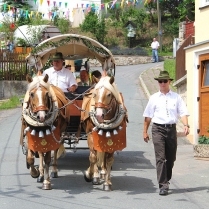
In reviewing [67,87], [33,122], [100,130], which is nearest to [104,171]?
[100,130]

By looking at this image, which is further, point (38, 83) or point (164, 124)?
point (38, 83)

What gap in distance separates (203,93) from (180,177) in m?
4.70

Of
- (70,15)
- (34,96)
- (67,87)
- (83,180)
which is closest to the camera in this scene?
(34,96)

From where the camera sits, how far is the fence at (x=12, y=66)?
91.8ft


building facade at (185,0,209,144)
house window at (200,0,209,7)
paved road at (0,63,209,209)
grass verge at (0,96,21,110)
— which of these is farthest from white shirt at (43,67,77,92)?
grass verge at (0,96,21,110)

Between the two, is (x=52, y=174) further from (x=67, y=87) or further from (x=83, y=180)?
(x=67, y=87)

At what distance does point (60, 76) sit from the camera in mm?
12367

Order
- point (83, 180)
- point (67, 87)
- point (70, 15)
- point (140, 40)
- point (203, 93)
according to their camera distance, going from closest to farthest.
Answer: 1. point (83, 180)
2. point (67, 87)
3. point (203, 93)
4. point (140, 40)
5. point (70, 15)

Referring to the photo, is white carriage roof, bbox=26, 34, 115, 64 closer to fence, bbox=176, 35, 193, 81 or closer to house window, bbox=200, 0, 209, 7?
house window, bbox=200, 0, 209, 7

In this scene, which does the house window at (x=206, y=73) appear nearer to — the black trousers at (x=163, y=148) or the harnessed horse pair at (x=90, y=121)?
the harnessed horse pair at (x=90, y=121)

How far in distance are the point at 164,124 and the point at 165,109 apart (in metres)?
0.25

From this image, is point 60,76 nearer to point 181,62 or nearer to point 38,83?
point 38,83

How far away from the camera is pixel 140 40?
153 ft

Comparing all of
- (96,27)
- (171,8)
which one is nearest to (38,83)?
(96,27)
